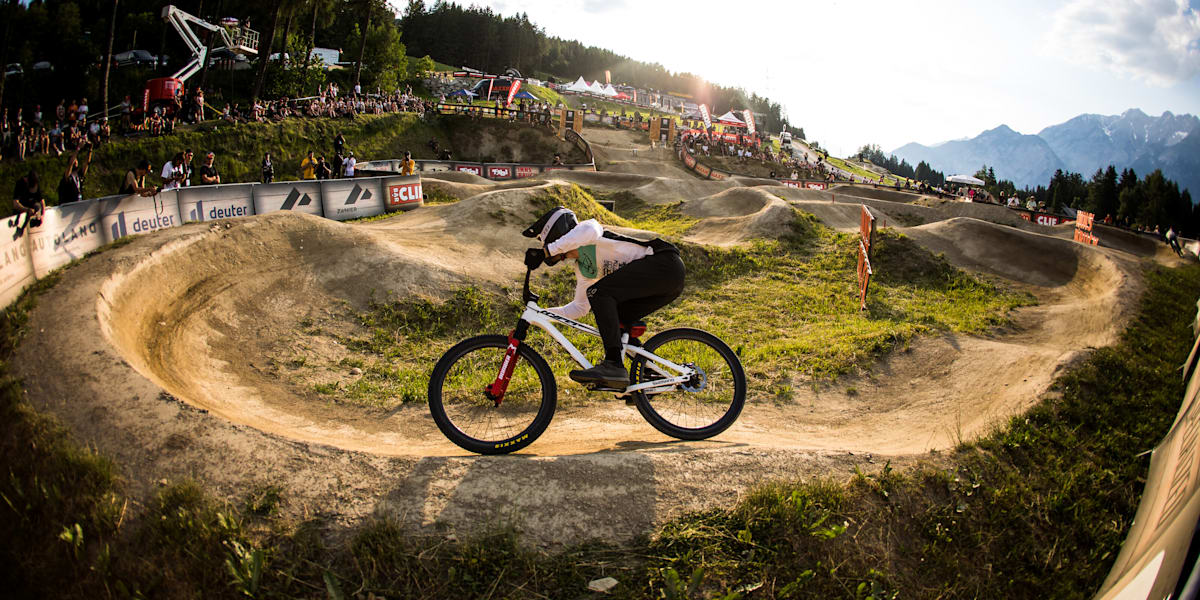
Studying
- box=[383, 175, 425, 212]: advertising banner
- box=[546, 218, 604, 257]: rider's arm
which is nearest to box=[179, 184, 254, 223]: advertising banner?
box=[383, 175, 425, 212]: advertising banner

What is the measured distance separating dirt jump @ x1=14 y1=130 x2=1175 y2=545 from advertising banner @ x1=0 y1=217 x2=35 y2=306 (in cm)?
63

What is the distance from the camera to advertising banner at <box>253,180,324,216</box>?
1855 centimetres

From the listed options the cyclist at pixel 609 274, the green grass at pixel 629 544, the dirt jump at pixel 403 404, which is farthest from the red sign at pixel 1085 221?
the cyclist at pixel 609 274

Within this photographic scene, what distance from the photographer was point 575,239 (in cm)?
548

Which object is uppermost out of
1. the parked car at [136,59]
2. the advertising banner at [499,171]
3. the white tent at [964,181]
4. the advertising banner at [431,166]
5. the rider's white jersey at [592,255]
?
the white tent at [964,181]

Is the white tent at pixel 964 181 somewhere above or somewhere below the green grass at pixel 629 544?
above

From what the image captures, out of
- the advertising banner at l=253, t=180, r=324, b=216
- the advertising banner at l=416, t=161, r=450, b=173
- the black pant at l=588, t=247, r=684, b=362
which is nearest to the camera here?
the black pant at l=588, t=247, r=684, b=362

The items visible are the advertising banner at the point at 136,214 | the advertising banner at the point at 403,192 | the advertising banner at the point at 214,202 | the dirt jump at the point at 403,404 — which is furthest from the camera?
the advertising banner at the point at 403,192

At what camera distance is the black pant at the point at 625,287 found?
18.7 feet

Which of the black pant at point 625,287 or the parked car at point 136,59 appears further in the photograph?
the parked car at point 136,59

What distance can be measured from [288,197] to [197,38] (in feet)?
131

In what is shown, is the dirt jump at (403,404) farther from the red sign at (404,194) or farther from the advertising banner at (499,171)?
the advertising banner at (499,171)

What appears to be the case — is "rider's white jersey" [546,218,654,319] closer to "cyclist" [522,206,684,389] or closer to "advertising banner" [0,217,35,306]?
"cyclist" [522,206,684,389]

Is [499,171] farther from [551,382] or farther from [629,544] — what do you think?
[629,544]
